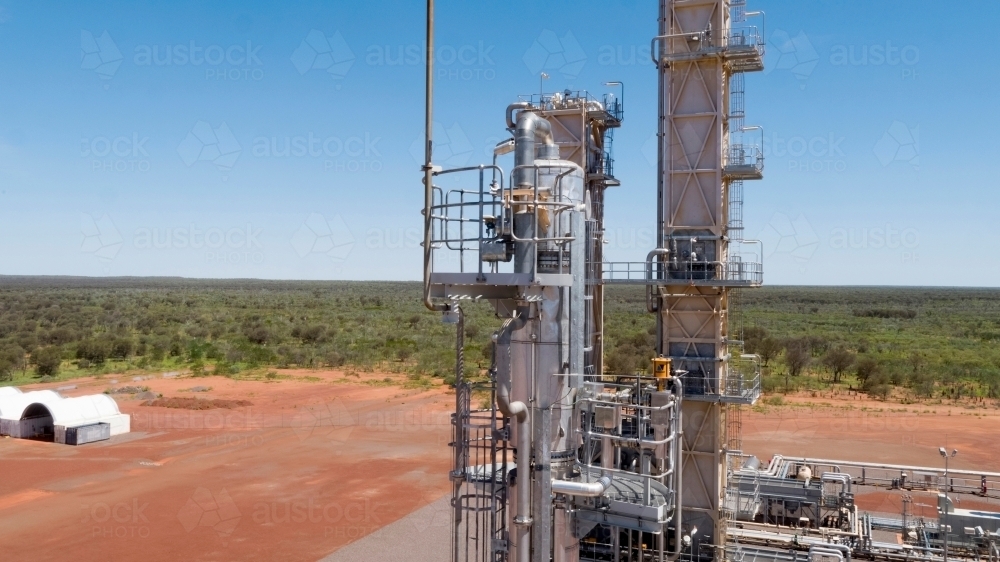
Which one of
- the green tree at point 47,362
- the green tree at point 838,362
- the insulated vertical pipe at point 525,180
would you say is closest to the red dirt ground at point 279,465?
the green tree at point 838,362

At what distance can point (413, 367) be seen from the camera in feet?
173

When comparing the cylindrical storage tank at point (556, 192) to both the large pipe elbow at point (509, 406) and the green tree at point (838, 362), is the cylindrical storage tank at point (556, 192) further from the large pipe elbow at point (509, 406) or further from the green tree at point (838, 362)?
the green tree at point (838, 362)

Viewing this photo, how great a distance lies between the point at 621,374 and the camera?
1764 cm

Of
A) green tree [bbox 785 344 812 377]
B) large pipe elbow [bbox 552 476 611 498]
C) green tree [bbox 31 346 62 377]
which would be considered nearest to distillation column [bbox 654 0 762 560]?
large pipe elbow [bbox 552 476 611 498]

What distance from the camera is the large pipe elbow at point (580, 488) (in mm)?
9508

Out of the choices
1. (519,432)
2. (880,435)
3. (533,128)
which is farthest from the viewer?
(880,435)

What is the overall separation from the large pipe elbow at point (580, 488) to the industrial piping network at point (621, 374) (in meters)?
0.02

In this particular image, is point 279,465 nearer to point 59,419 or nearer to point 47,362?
point 59,419

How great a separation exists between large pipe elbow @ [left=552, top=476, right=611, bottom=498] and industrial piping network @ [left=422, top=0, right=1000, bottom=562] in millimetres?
23

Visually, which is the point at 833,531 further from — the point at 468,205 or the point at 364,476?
the point at 364,476

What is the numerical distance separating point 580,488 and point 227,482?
63.5ft

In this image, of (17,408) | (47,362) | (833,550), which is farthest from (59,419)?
(833,550)

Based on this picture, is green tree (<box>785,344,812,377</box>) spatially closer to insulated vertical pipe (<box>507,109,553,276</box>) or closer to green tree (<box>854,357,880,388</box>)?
green tree (<box>854,357,880,388</box>)

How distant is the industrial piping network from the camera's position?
999 cm
